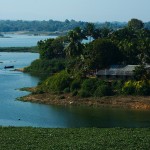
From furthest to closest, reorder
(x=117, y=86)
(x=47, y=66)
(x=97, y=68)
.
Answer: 1. (x=47, y=66)
2. (x=97, y=68)
3. (x=117, y=86)

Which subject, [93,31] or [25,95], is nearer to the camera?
[25,95]

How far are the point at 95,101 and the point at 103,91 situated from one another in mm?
1789

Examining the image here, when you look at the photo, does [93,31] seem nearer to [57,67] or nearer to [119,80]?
[57,67]

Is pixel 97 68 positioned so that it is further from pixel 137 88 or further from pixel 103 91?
pixel 137 88

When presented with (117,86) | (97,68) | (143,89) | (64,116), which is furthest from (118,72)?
(64,116)

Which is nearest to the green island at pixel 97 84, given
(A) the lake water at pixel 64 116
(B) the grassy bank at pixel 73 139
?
(B) the grassy bank at pixel 73 139

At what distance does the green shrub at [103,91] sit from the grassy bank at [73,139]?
19063 millimetres

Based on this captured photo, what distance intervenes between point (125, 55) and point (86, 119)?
21711 mm

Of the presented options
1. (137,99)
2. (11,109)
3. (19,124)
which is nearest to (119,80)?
(137,99)

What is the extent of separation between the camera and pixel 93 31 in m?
81.8

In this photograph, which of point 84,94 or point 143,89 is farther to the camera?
point 84,94

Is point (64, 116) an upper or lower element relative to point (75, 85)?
lower

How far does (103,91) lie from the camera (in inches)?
2239

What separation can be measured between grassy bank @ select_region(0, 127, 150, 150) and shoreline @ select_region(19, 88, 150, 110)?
16.1 metres
